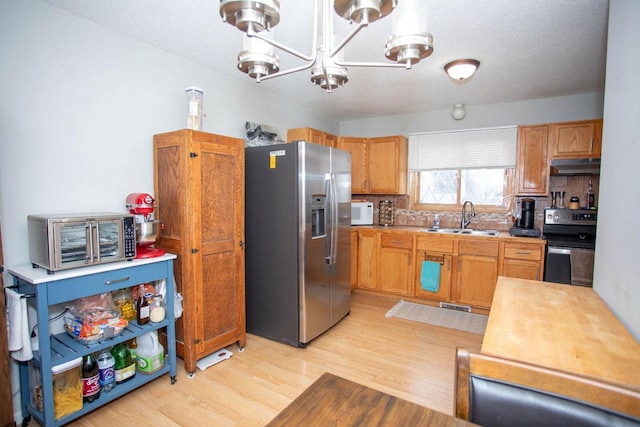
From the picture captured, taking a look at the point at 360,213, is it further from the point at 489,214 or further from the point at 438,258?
the point at 489,214

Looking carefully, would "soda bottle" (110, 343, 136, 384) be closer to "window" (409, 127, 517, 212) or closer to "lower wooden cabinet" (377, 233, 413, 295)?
"lower wooden cabinet" (377, 233, 413, 295)

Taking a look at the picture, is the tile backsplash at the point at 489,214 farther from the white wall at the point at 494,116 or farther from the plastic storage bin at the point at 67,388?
the plastic storage bin at the point at 67,388

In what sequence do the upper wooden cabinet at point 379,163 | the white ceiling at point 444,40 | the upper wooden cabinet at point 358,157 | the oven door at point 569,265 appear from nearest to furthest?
the white ceiling at point 444,40
the oven door at point 569,265
the upper wooden cabinet at point 379,163
the upper wooden cabinet at point 358,157

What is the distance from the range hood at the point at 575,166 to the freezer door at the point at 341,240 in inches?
89.2

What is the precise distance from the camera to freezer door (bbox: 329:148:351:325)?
318 cm

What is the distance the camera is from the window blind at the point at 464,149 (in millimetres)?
4059

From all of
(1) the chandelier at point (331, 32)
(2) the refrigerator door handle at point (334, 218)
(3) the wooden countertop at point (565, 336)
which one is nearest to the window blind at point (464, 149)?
(2) the refrigerator door handle at point (334, 218)

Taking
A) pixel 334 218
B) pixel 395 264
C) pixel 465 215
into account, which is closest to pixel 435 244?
pixel 395 264

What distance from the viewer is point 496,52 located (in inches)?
103

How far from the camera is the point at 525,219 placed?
3.83 metres

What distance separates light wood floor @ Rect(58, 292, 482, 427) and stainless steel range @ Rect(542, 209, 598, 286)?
Result: 3.65 feet

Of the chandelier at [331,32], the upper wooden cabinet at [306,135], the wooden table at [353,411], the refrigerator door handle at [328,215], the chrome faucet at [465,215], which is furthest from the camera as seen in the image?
the chrome faucet at [465,215]

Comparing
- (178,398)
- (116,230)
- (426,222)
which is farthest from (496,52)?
(178,398)

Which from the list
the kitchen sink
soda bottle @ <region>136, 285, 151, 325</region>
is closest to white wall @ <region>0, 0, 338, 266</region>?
soda bottle @ <region>136, 285, 151, 325</region>
